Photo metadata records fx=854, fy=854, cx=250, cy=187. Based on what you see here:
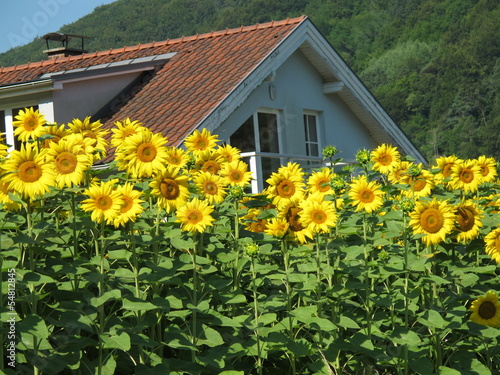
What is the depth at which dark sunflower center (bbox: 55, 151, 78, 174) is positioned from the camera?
3855mm

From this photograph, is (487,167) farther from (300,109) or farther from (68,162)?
(300,109)

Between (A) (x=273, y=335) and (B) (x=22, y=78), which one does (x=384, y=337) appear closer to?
(A) (x=273, y=335)

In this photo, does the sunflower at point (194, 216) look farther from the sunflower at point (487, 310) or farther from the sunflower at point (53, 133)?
the sunflower at point (487, 310)

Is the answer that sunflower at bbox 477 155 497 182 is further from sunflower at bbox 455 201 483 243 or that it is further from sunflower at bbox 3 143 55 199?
sunflower at bbox 3 143 55 199

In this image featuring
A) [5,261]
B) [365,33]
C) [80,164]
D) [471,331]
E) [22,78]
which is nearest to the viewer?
[5,261]

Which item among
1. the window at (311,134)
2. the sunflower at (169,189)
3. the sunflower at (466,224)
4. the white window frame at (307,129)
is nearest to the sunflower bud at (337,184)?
the sunflower at (466,224)

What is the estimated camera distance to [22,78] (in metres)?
16.7

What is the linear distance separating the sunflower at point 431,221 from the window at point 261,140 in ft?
32.5

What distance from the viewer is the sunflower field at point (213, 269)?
364cm

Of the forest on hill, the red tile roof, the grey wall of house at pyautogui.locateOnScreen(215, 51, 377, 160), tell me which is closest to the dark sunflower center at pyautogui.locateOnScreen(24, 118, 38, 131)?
the red tile roof

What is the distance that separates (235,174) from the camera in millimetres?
4723

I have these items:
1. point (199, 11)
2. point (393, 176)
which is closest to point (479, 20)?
point (199, 11)

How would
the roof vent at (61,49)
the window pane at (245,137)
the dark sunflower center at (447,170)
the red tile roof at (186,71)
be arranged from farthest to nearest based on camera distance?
the roof vent at (61,49)
the window pane at (245,137)
the red tile roof at (186,71)
the dark sunflower center at (447,170)

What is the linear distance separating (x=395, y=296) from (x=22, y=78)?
→ 13.5m
